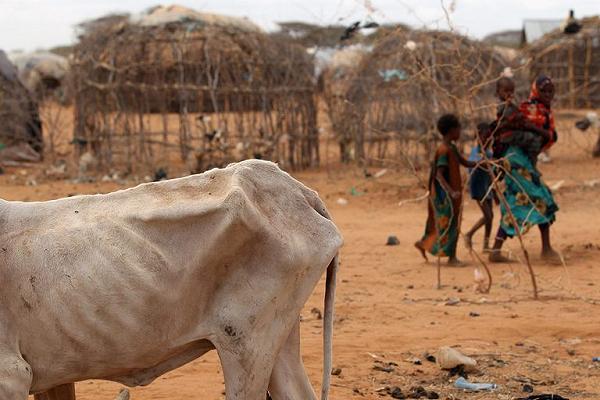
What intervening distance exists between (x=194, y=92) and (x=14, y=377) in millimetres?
12672

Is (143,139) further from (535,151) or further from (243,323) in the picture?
(243,323)

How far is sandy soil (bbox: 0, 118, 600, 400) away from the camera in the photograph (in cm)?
504

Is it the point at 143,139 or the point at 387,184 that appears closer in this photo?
the point at 387,184

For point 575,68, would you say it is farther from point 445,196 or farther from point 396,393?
point 396,393

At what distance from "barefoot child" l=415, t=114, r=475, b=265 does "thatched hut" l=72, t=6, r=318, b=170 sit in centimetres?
650

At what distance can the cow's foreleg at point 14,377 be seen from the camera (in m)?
2.92

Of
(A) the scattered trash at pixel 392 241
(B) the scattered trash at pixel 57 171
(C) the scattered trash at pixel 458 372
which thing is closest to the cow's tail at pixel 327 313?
(C) the scattered trash at pixel 458 372


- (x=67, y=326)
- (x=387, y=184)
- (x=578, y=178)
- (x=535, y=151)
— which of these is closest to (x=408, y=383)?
(x=67, y=326)

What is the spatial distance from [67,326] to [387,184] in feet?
36.4

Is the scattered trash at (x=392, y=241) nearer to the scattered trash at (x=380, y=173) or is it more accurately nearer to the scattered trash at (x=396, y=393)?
the scattered trash at (x=380, y=173)

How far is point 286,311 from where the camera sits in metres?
3.29

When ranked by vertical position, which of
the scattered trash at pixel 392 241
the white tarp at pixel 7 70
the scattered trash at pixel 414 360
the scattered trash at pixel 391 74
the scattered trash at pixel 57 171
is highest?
the scattered trash at pixel 391 74

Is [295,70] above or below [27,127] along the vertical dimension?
above

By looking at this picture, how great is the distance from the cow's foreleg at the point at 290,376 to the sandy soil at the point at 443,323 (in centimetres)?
138
